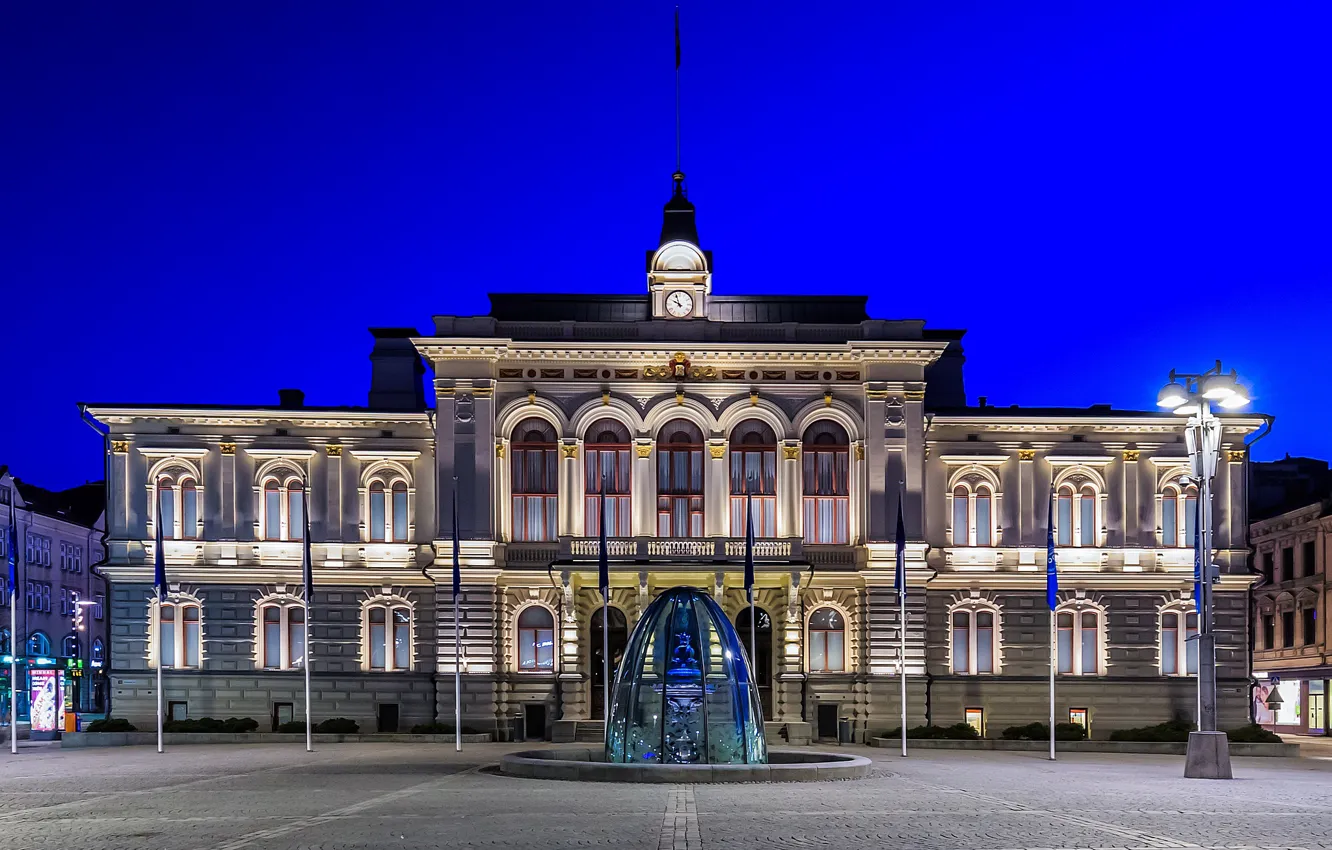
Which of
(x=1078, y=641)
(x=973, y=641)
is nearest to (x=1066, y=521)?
(x=1078, y=641)

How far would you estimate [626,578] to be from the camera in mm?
58344

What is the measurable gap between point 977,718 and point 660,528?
1496 cm

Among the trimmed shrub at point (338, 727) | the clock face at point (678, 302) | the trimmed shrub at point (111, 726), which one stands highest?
the clock face at point (678, 302)

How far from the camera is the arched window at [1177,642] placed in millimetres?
61094

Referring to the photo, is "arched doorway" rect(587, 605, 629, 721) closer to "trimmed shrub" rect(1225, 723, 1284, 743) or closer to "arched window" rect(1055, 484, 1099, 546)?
"arched window" rect(1055, 484, 1099, 546)

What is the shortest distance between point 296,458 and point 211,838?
4167 cm

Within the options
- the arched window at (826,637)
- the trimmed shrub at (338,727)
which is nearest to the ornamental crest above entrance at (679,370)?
the arched window at (826,637)

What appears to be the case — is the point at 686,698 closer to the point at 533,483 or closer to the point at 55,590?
the point at 533,483

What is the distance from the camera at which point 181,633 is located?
60406mm

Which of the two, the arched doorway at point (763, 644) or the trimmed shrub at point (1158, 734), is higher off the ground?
the arched doorway at point (763, 644)

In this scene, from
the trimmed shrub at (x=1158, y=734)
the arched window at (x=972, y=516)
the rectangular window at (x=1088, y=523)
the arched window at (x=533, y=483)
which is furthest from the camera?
the rectangular window at (x=1088, y=523)

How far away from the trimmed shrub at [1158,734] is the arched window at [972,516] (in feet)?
31.8

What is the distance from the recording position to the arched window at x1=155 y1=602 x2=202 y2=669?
198ft

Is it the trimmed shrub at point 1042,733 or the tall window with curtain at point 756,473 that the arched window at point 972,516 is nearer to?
the tall window with curtain at point 756,473
